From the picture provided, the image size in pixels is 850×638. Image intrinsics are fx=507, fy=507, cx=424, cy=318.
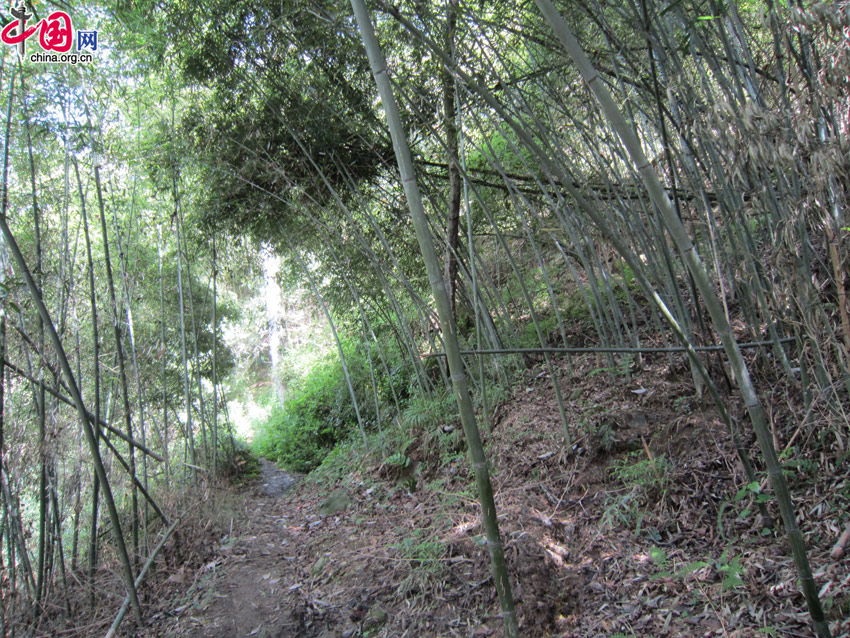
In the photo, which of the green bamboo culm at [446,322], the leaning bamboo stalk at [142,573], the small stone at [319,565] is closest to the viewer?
the green bamboo culm at [446,322]

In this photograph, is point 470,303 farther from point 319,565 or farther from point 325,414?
point 325,414

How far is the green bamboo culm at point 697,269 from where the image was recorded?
1174 millimetres

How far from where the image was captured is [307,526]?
379 cm

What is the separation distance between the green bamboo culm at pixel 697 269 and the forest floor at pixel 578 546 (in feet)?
1.04

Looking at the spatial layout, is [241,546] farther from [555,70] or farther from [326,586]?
[555,70]

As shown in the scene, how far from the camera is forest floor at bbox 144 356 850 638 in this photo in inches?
66.1

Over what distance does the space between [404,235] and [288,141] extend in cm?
127

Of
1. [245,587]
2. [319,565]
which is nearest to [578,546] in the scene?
[319,565]

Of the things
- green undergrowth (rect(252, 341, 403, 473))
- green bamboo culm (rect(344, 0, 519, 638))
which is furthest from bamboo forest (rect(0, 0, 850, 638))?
green undergrowth (rect(252, 341, 403, 473))

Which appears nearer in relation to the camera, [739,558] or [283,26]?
[739,558]

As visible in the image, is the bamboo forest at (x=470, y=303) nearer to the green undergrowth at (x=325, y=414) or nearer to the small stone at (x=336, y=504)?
the small stone at (x=336, y=504)

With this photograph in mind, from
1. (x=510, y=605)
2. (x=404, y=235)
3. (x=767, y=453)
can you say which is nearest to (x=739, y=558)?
(x=767, y=453)

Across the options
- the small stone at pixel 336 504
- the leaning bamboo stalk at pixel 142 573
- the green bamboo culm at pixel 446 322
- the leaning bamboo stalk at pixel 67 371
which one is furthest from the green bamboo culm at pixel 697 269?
the small stone at pixel 336 504

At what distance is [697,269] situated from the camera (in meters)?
1.22
